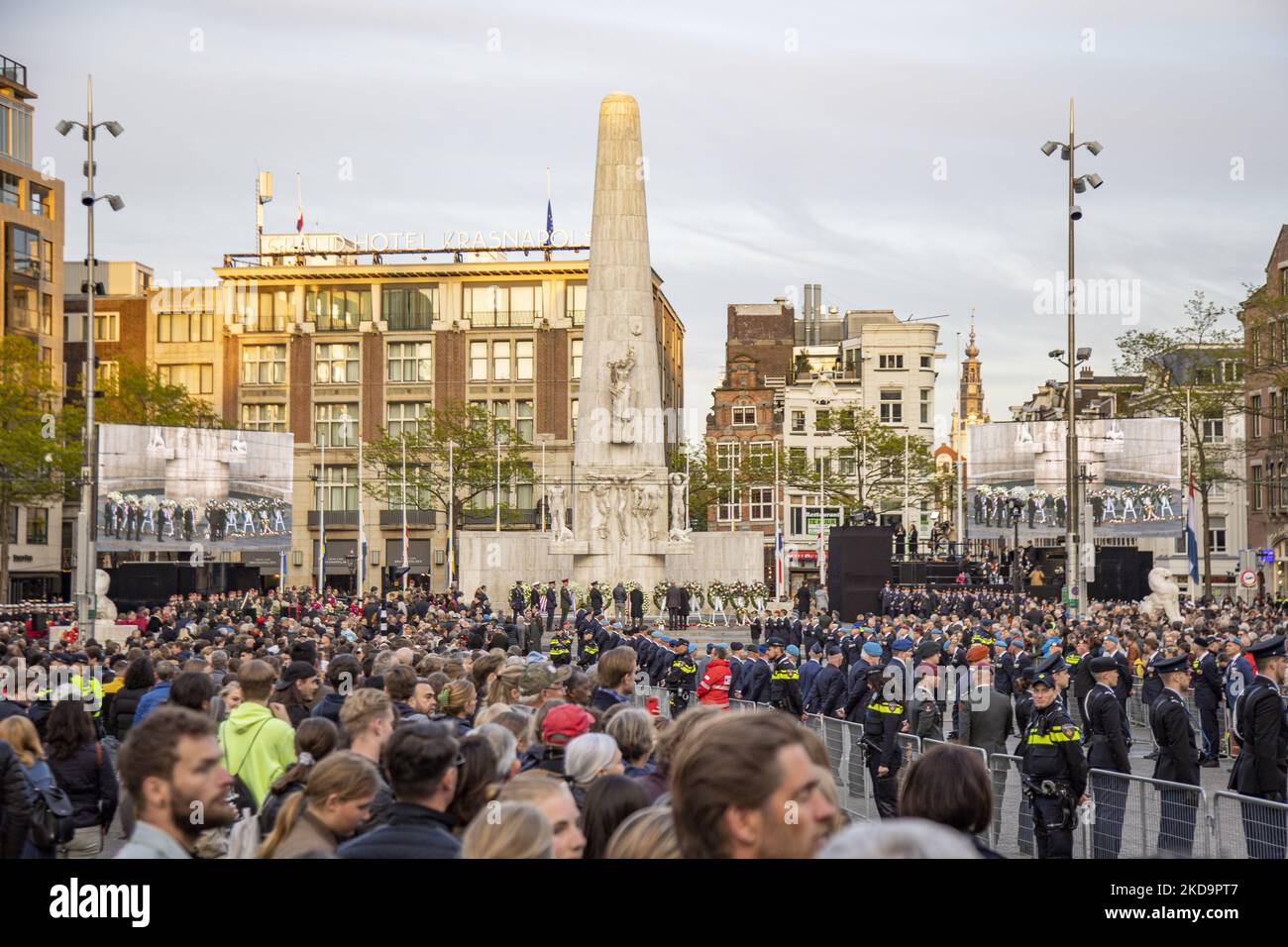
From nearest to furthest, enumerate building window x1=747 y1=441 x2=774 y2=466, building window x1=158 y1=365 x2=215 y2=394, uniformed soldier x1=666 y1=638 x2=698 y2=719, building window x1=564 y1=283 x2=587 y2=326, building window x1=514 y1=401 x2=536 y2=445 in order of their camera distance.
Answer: uniformed soldier x1=666 y1=638 x2=698 y2=719, building window x1=747 y1=441 x2=774 y2=466, building window x1=564 y1=283 x2=587 y2=326, building window x1=514 y1=401 x2=536 y2=445, building window x1=158 y1=365 x2=215 y2=394

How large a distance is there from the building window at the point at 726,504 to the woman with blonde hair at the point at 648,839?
73.8 m

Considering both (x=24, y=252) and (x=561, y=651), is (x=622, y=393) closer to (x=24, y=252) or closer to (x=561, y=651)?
(x=561, y=651)

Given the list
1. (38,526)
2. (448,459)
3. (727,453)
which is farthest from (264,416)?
(727,453)

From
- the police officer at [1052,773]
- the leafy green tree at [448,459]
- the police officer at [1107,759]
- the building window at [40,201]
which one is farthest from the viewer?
the leafy green tree at [448,459]

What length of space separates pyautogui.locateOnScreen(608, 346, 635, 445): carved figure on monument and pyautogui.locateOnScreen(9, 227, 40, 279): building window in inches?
1233

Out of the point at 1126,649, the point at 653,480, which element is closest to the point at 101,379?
the point at 653,480

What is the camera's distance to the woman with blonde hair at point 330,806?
6203mm

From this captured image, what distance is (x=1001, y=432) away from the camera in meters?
55.2

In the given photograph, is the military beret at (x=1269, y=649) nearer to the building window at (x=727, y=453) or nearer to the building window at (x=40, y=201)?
the building window at (x=40, y=201)

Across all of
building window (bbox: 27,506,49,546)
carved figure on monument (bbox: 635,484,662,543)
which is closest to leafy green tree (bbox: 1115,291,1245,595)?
carved figure on monument (bbox: 635,484,662,543)

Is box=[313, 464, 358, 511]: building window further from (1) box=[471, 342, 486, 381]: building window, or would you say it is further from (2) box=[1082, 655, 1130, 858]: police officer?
(2) box=[1082, 655, 1130, 858]: police officer

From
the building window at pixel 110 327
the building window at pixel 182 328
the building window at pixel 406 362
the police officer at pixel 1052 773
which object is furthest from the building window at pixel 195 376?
the police officer at pixel 1052 773

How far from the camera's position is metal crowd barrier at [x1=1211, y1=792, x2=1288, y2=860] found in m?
9.45

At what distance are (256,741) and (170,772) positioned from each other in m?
4.40
